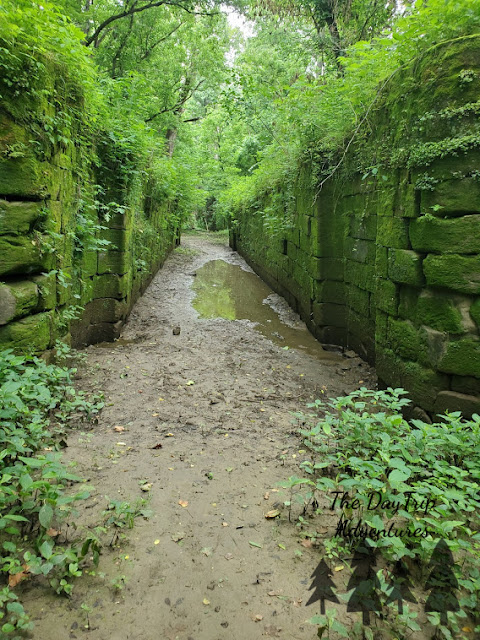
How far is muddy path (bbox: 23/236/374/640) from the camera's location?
5.49 ft

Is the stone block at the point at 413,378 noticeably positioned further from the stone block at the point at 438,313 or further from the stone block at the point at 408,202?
the stone block at the point at 408,202

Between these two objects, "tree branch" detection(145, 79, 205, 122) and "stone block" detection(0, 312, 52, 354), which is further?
"tree branch" detection(145, 79, 205, 122)

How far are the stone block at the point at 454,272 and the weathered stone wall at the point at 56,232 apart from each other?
340cm

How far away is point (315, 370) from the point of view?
5227mm

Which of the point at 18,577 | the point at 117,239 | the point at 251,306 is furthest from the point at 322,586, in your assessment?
the point at 251,306

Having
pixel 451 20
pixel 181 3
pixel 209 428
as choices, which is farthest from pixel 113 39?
pixel 209 428

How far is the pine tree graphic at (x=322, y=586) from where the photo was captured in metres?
1.75

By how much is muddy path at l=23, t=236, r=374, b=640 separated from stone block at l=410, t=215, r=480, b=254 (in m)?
1.92

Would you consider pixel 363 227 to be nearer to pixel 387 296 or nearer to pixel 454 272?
pixel 387 296

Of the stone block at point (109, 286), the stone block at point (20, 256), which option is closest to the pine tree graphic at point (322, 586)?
the stone block at point (20, 256)

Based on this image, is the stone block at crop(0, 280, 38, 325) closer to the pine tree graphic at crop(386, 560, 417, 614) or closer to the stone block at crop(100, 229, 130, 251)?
the stone block at crop(100, 229, 130, 251)

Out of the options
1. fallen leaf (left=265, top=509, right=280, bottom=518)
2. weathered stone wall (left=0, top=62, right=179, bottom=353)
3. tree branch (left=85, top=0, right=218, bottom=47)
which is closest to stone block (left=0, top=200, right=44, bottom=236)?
weathered stone wall (left=0, top=62, right=179, bottom=353)

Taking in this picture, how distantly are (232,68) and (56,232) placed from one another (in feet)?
23.3

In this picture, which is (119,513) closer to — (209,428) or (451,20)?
(209,428)
